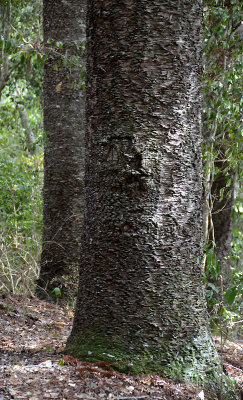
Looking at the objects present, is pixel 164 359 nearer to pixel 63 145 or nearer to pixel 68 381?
pixel 68 381

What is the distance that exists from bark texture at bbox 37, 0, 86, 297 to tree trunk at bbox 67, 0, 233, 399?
8.88ft

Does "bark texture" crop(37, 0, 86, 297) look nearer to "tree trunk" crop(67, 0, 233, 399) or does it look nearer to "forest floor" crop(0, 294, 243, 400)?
"forest floor" crop(0, 294, 243, 400)

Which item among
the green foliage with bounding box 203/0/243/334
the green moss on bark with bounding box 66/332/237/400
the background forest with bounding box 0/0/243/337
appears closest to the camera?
the green moss on bark with bounding box 66/332/237/400

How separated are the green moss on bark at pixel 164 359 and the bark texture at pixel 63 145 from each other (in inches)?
110

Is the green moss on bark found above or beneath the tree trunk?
beneath

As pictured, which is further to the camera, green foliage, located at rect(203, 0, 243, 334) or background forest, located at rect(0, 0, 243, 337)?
green foliage, located at rect(203, 0, 243, 334)

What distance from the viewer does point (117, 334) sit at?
2611mm

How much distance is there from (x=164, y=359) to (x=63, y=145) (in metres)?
3.50

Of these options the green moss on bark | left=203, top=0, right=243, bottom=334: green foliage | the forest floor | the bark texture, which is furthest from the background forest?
the forest floor

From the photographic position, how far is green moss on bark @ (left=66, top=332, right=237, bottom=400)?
2555 millimetres

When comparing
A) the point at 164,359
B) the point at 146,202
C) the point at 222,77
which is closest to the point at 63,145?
the point at 222,77

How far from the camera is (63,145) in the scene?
5.64m

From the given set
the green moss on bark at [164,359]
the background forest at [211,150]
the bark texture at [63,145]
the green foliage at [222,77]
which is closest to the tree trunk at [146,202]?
the green moss on bark at [164,359]

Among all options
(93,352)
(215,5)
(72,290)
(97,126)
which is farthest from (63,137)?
(93,352)
